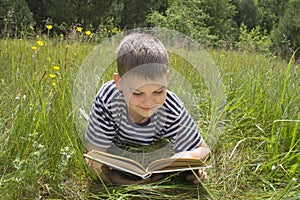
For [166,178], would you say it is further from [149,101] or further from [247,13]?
[247,13]

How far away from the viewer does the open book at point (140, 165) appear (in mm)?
1369

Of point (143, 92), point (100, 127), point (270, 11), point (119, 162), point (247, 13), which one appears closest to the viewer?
point (119, 162)

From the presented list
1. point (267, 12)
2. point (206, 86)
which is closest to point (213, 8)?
point (267, 12)

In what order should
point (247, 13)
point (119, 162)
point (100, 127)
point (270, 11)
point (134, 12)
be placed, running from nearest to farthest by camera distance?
point (119, 162), point (100, 127), point (134, 12), point (247, 13), point (270, 11)

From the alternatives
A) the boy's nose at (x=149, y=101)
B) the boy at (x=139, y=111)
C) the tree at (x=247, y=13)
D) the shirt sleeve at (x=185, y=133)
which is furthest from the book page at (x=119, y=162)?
the tree at (x=247, y=13)

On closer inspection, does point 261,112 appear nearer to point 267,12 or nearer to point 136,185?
point 136,185

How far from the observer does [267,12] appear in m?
25.6

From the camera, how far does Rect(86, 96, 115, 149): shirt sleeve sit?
164cm

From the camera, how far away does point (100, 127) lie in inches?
64.9

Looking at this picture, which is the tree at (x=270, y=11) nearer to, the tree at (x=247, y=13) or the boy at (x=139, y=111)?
the tree at (x=247, y=13)

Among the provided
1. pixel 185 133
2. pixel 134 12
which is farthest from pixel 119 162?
pixel 134 12

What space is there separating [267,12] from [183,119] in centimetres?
2556

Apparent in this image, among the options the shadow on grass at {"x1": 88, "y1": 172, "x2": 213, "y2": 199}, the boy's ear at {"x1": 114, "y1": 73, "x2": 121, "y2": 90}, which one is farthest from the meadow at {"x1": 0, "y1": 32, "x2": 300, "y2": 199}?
the boy's ear at {"x1": 114, "y1": 73, "x2": 121, "y2": 90}

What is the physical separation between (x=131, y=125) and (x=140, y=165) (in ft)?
1.20
